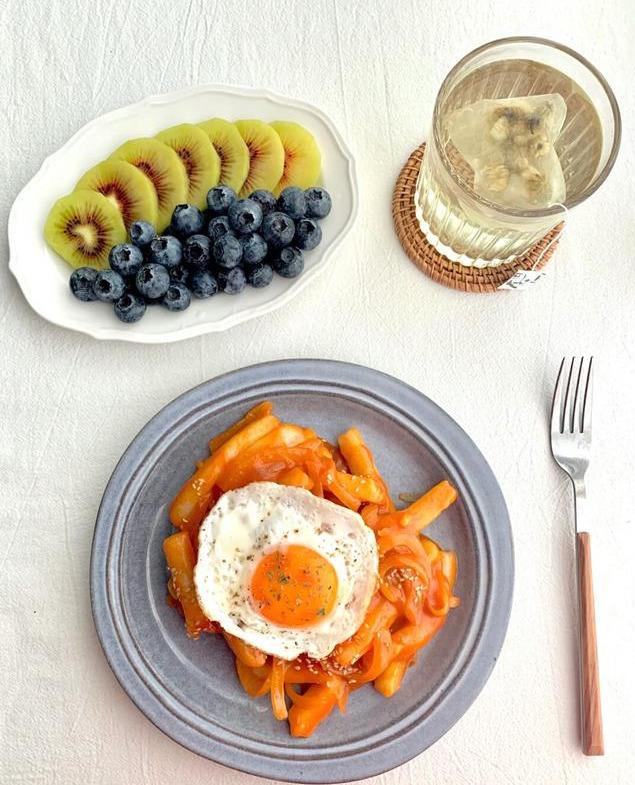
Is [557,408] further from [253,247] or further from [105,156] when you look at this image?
[105,156]

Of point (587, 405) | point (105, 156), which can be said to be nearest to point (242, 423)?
point (105, 156)

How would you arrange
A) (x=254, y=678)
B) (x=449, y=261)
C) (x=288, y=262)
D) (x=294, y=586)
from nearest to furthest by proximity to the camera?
(x=294, y=586), (x=254, y=678), (x=288, y=262), (x=449, y=261)

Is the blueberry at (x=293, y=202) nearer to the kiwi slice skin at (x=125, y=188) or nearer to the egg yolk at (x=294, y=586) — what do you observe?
the kiwi slice skin at (x=125, y=188)

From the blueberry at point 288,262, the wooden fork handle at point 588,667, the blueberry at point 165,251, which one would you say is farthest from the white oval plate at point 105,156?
the wooden fork handle at point 588,667

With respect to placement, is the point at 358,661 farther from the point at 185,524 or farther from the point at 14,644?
the point at 14,644

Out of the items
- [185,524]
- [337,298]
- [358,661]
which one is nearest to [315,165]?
[337,298]

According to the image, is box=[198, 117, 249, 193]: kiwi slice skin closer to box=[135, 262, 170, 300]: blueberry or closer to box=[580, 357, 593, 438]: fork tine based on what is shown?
box=[135, 262, 170, 300]: blueberry
